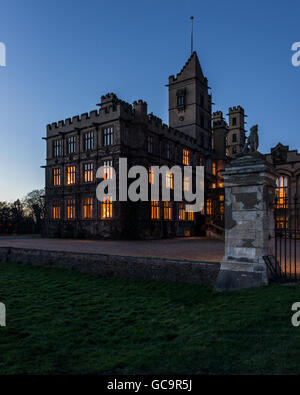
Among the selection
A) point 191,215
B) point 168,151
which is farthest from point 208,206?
point 168,151

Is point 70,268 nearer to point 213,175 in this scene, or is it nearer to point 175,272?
point 175,272

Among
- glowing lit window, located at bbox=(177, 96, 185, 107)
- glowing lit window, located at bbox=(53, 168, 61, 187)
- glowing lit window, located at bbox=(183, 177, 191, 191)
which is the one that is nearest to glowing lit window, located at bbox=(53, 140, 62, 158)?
glowing lit window, located at bbox=(53, 168, 61, 187)

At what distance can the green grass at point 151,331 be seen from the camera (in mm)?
3666

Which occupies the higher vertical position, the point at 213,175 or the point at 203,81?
the point at 203,81

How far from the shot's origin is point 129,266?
10.2m

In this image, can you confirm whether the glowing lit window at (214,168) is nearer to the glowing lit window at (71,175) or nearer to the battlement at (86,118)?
the battlement at (86,118)

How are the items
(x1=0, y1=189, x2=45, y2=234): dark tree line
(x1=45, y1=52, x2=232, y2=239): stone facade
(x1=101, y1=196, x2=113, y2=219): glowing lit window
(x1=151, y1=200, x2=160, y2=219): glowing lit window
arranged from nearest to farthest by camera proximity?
(x1=101, y1=196, x2=113, y2=219): glowing lit window < (x1=45, y1=52, x2=232, y2=239): stone facade < (x1=151, y1=200, x2=160, y2=219): glowing lit window < (x1=0, y1=189, x2=45, y2=234): dark tree line

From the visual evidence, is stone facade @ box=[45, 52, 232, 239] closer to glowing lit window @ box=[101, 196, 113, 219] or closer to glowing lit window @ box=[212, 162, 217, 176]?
glowing lit window @ box=[101, 196, 113, 219]

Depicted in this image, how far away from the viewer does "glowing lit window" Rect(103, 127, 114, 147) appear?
2409 cm

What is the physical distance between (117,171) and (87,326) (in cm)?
1797

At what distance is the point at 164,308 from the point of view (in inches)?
276

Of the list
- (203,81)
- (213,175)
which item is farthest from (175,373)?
(203,81)

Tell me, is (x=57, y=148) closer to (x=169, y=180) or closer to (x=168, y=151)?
(x=168, y=151)

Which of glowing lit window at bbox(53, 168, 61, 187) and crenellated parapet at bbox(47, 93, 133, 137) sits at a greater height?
crenellated parapet at bbox(47, 93, 133, 137)
